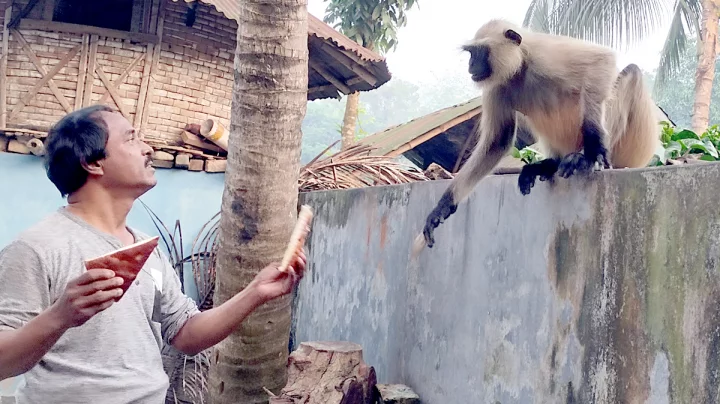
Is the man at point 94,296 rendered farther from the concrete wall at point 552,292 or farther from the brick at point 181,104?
the brick at point 181,104

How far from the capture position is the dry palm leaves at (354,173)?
7.75 meters

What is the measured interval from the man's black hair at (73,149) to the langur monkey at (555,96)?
2240 millimetres

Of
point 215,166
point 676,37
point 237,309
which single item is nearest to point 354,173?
point 215,166

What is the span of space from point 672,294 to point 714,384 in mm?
356

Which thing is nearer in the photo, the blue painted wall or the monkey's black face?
the monkey's black face

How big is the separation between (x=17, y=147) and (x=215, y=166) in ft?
7.15

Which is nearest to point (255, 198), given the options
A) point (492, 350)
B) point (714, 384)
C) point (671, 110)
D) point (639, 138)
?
point (492, 350)

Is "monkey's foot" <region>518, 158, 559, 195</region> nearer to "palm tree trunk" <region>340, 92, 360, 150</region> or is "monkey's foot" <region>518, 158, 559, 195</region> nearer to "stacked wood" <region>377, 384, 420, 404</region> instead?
"stacked wood" <region>377, 384, 420, 404</region>

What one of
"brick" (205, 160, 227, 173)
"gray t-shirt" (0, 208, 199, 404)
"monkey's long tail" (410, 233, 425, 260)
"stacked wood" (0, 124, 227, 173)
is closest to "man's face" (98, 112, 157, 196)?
"gray t-shirt" (0, 208, 199, 404)

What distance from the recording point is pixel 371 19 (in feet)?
41.6

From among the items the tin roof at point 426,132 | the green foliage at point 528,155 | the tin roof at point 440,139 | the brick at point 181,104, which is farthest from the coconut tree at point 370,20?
the green foliage at point 528,155

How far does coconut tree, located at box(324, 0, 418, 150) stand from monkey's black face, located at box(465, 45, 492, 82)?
26.9ft

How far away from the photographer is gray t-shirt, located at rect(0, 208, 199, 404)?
2232 millimetres

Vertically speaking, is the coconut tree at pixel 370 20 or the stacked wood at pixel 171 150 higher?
the coconut tree at pixel 370 20
